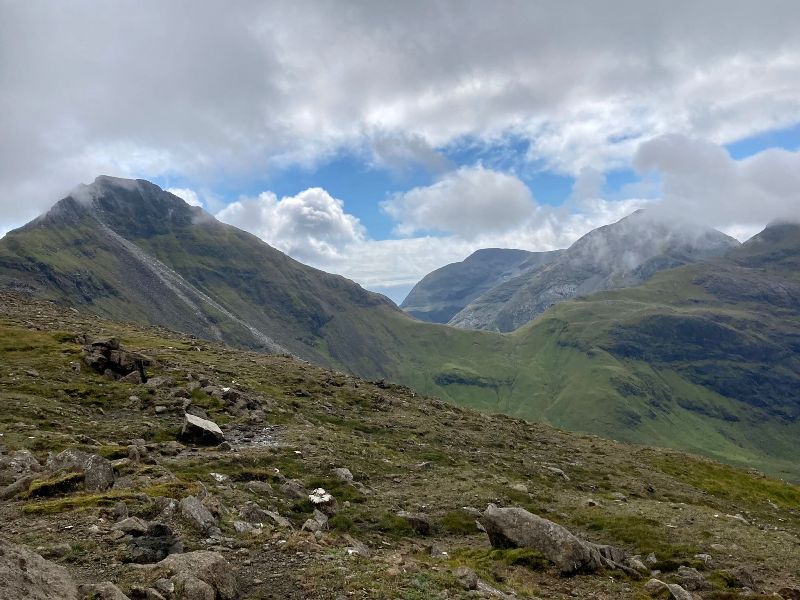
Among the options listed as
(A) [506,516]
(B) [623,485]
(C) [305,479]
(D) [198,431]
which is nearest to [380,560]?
(A) [506,516]

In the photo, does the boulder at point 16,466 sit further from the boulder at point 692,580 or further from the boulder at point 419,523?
the boulder at point 692,580

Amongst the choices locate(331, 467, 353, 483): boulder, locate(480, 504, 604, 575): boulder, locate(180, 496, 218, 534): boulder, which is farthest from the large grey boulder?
locate(480, 504, 604, 575): boulder

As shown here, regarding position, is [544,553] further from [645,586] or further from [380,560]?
[380,560]

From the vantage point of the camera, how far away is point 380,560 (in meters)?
20.2

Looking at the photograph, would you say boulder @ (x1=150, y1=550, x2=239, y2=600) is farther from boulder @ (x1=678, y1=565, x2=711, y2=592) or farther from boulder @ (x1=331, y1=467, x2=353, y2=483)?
boulder @ (x1=678, y1=565, x2=711, y2=592)

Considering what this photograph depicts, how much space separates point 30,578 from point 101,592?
171cm

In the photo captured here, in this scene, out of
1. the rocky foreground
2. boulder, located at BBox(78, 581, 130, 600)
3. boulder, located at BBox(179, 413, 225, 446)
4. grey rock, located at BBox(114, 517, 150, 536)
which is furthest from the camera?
boulder, located at BBox(179, 413, 225, 446)

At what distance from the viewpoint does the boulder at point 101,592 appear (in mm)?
14164

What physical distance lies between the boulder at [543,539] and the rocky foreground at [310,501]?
0.08m

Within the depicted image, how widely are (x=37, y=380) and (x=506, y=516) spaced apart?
133ft

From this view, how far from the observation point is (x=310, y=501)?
3061 cm

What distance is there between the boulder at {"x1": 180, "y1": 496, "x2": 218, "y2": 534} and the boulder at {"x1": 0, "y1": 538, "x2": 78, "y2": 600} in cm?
611

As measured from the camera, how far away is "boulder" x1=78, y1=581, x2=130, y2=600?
46.5 ft

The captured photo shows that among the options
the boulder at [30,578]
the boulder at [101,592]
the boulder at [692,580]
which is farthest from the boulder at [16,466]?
the boulder at [692,580]
